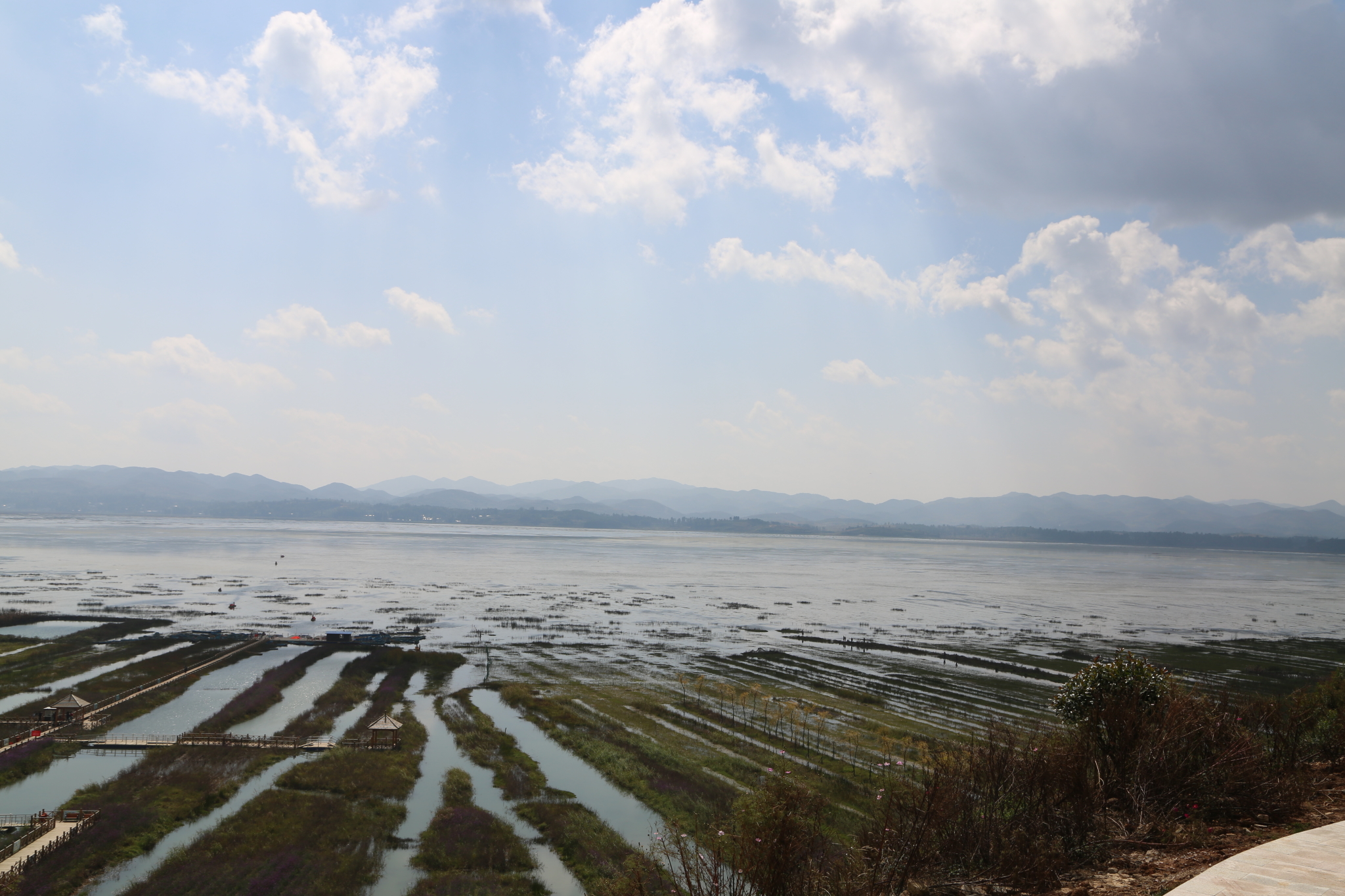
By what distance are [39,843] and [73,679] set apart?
33644 millimetres

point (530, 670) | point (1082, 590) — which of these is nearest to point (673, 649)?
point (530, 670)

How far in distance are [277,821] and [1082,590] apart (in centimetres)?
14804

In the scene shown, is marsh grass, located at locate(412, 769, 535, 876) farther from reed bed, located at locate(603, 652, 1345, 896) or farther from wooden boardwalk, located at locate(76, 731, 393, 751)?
wooden boardwalk, located at locate(76, 731, 393, 751)

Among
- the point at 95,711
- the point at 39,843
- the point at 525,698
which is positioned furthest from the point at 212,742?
the point at 525,698

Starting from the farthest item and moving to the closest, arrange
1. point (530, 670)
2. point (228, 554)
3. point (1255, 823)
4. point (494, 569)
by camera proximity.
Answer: point (228, 554), point (494, 569), point (530, 670), point (1255, 823)

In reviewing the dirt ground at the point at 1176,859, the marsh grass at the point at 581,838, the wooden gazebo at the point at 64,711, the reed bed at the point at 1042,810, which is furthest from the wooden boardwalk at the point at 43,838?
the dirt ground at the point at 1176,859

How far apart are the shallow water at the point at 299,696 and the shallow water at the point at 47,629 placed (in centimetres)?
2829

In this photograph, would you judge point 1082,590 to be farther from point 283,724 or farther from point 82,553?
point 82,553

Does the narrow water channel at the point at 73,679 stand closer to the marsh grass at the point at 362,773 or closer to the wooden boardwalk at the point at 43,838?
the wooden boardwalk at the point at 43,838

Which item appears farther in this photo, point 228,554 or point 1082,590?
point 228,554

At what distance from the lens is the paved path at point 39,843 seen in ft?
81.0

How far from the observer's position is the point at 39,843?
86.7 ft

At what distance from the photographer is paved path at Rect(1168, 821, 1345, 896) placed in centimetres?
919

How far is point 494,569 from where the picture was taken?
161500 millimetres
